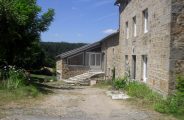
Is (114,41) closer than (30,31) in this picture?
No

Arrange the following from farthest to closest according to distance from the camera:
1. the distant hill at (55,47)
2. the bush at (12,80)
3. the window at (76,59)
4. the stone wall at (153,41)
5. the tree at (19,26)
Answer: the distant hill at (55,47), the window at (76,59), the tree at (19,26), the bush at (12,80), the stone wall at (153,41)

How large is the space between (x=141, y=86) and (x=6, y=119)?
861cm

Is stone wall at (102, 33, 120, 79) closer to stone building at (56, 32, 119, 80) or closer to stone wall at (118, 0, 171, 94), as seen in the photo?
stone building at (56, 32, 119, 80)

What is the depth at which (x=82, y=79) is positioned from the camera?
110 ft

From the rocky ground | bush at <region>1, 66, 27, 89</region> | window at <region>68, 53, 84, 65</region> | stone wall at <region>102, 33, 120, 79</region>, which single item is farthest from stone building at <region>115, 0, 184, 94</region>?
window at <region>68, 53, 84, 65</region>

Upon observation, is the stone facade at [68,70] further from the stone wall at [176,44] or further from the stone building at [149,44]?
the stone wall at [176,44]

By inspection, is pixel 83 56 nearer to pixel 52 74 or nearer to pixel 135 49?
pixel 52 74

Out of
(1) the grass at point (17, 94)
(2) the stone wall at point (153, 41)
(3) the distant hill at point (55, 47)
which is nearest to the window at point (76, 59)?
(3) the distant hill at point (55, 47)

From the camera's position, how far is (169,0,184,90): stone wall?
46.5 feet

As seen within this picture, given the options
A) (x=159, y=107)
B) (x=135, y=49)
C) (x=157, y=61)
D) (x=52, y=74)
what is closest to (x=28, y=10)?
(x=135, y=49)

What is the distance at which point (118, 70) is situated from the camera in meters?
27.3

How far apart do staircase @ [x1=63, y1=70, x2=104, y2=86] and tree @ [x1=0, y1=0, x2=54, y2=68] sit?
914cm

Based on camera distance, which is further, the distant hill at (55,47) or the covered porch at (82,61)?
the distant hill at (55,47)

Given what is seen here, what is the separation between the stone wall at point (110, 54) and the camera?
28.7m
